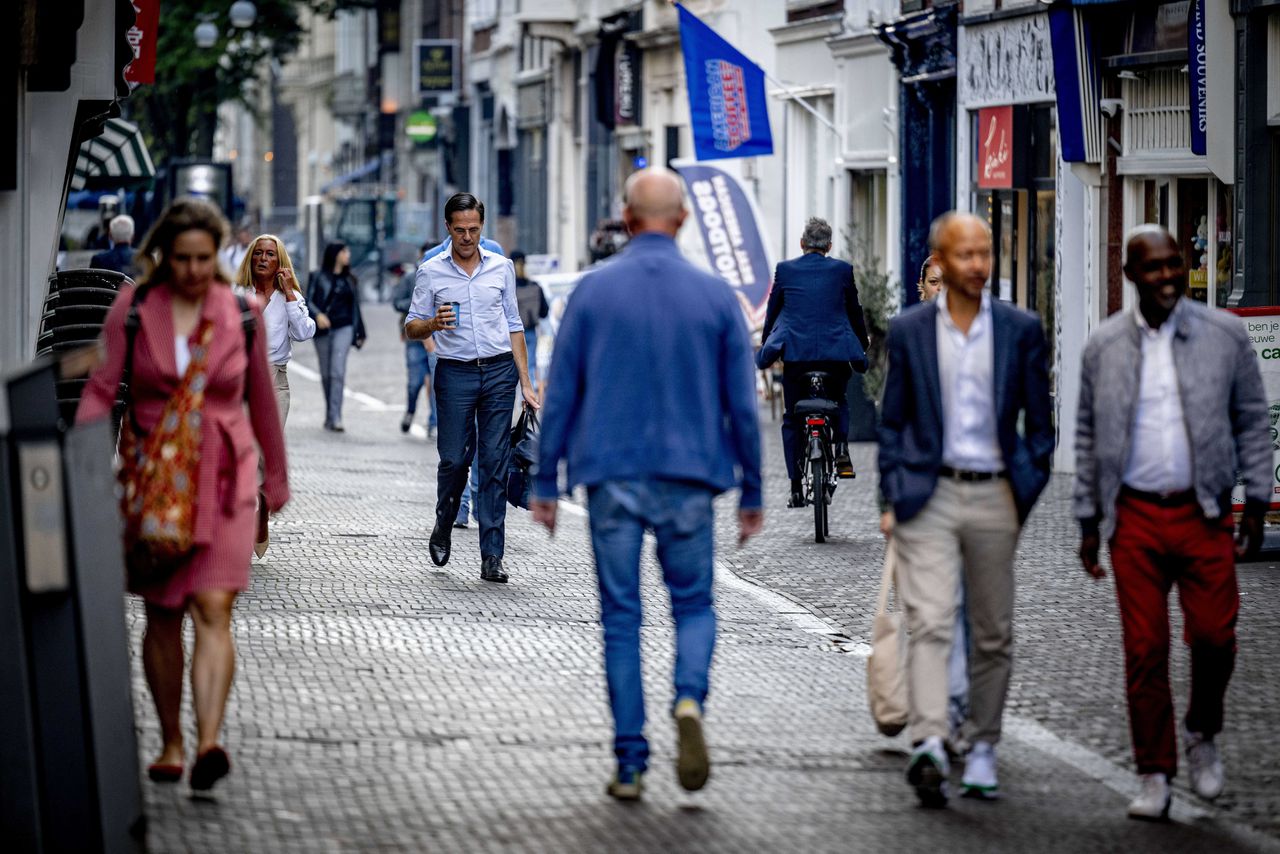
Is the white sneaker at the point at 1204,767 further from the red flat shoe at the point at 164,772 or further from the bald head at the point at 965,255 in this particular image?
the red flat shoe at the point at 164,772

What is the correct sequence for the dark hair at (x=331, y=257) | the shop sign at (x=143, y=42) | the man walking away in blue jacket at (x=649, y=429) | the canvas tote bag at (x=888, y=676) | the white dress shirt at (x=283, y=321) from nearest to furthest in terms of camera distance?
the man walking away in blue jacket at (x=649, y=429) < the canvas tote bag at (x=888, y=676) < the white dress shirt at (x=283, y=321) < the shop sign at (x=143, y=42) < the dark hair at (x=331, y=257)

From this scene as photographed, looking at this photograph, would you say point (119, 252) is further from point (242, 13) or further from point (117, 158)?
point (242, 13)

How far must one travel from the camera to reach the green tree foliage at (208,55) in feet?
154

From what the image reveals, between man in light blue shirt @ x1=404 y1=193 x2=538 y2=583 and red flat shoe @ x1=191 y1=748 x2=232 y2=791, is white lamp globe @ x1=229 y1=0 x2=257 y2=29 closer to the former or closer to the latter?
man in light blue shirt @ x1=404 y1=193 x2=538 y2=583

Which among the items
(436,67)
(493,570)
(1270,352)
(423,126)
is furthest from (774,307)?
(423,126)

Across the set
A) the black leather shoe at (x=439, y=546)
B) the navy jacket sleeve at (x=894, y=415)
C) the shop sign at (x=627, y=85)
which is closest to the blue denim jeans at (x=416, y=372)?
the black leather shoe at (x=439, y=546)

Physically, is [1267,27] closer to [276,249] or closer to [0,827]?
[276,249]

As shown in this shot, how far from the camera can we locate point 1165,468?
23.2 ft

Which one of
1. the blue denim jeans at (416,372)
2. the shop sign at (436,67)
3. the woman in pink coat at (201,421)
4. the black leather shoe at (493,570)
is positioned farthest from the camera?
the shop sign at (436,67)

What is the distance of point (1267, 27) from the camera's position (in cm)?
1588

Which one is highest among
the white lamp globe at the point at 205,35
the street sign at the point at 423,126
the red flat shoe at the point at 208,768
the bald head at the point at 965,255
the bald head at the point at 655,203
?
the white lamp globe at the point at 205,35

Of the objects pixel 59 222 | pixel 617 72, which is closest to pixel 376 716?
pixel 59 222

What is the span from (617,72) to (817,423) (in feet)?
85.5

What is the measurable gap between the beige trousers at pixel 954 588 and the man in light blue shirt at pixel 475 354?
513cm
